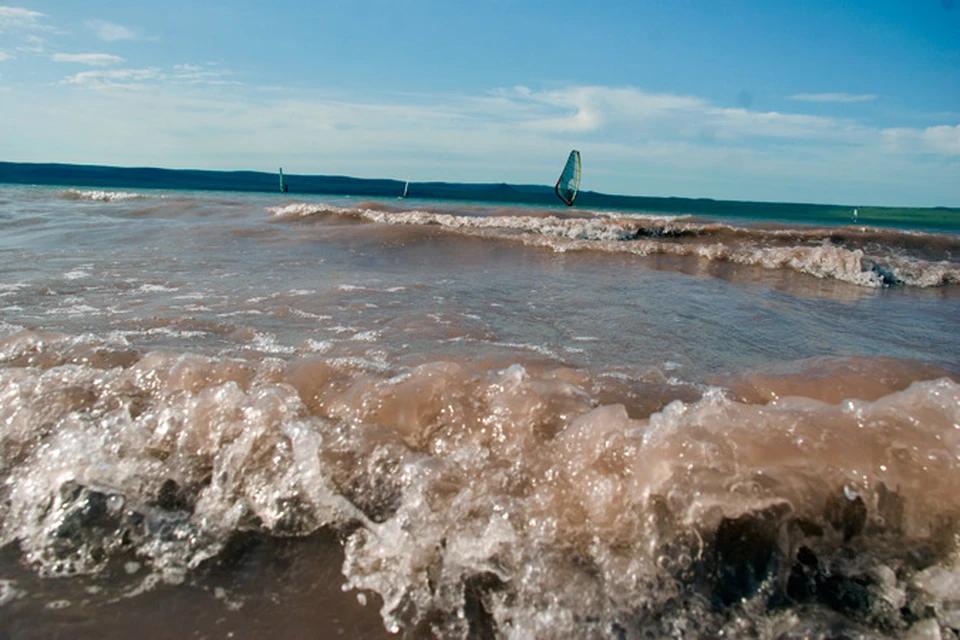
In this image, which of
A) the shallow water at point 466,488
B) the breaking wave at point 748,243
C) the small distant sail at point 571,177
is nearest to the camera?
the shallow water at point 466,488

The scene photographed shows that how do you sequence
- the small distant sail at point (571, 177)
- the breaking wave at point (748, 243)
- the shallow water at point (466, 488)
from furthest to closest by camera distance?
the small distant sail at point (571, 177), the breaking wave at point (748, 243), the shallow water at point (466, 488)

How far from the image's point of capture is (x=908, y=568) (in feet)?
5.57

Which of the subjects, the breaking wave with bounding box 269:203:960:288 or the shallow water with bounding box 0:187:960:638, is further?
the breaking wave with bounding box 269:203:960:288

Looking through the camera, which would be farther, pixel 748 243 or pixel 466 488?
pixel 748 243

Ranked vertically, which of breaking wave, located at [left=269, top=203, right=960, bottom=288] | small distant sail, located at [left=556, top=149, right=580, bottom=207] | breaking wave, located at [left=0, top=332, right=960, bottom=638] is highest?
small distant sail, located at [left=556, top=149, right=580, bottom=207]

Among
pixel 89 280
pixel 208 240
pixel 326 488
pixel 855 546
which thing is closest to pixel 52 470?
pixel 326 488

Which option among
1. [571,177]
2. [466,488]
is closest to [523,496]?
[466,488]

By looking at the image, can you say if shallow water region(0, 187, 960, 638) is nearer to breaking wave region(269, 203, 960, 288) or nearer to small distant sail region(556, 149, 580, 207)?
breaking wave region(269, 203, 960, 288)

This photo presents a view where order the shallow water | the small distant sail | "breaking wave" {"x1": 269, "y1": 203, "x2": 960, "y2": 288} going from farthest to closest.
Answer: the small distant sail < "breaking wave" {"x1": 269, "y1": 203, "x2": 960, "y2": 288} < the shallow water

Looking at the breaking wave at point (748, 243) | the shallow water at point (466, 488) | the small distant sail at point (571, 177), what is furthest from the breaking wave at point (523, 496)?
the small distant sail at point (571, 177)

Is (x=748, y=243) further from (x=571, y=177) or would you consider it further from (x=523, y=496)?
(x=571, y=177)

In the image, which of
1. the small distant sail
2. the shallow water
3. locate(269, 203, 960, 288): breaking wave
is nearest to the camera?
the shallow water

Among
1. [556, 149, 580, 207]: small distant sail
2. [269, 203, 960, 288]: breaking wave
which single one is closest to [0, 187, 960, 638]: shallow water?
[269, 203, 960, 288]: breaking wave

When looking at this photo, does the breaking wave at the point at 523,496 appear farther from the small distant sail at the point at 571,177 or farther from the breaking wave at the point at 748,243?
the small distant sail at the point at 571,177
